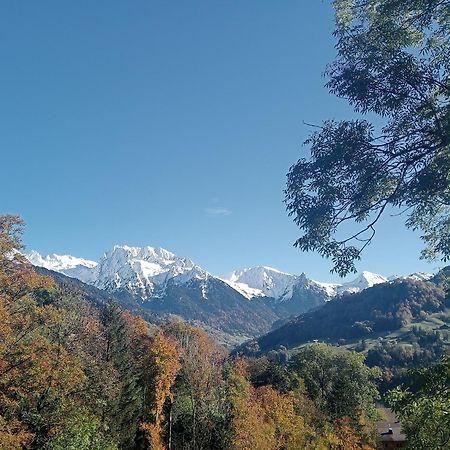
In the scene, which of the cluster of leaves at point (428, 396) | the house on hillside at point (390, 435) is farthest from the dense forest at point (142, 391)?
the house on hillside at point (390, 435)

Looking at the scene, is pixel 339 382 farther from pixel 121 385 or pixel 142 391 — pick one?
pixel 121 385

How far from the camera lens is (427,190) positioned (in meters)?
8.95

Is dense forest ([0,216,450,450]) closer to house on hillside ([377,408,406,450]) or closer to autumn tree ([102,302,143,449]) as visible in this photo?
autumn tree ([102,302,143,449])

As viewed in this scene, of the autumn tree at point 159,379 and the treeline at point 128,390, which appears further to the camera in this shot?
the autumn tree at point 159,379

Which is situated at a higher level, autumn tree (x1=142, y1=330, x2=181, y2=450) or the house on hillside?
autumn tree (x1=142, y1=330, x2=181, y2=450)

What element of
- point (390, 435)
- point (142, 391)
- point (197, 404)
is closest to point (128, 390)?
point (142, 391)

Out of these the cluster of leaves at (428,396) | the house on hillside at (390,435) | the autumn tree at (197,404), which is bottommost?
the house on hillside at (390,435)

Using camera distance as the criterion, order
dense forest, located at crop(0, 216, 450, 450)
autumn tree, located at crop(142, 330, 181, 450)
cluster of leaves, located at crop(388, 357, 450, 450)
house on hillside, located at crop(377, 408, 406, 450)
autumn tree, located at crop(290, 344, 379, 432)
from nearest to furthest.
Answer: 1. cluster of leaves, located at crop(388, 357, 450, 450)
2. dense forest, located at crop(0, 216, 450, 450)
3. autumn tree, located at crop(142, 330, 181, 450)
4. autumn tree, located at crop(290, 344, 379, 432)
5. house on hillside, located at crop(377, 408, 406, 450)

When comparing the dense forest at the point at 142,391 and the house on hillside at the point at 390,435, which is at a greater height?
the dense forest at the point at 142,391

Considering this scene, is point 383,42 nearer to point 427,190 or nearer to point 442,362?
point 427,190

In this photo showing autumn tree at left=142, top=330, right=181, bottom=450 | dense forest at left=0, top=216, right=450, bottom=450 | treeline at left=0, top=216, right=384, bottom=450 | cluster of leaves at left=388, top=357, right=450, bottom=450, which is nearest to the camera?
cluster of leaves at left=388, top=357, right=450, bottom=450

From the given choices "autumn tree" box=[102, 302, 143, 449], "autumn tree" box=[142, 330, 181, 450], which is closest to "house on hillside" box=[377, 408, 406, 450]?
"autumn tree" box=[142, 330, 181, 450]

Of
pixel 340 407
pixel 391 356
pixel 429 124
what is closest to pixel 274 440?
pixel 340 407

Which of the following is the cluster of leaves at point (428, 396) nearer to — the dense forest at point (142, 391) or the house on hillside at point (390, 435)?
the dense forest at point (142, 391)
